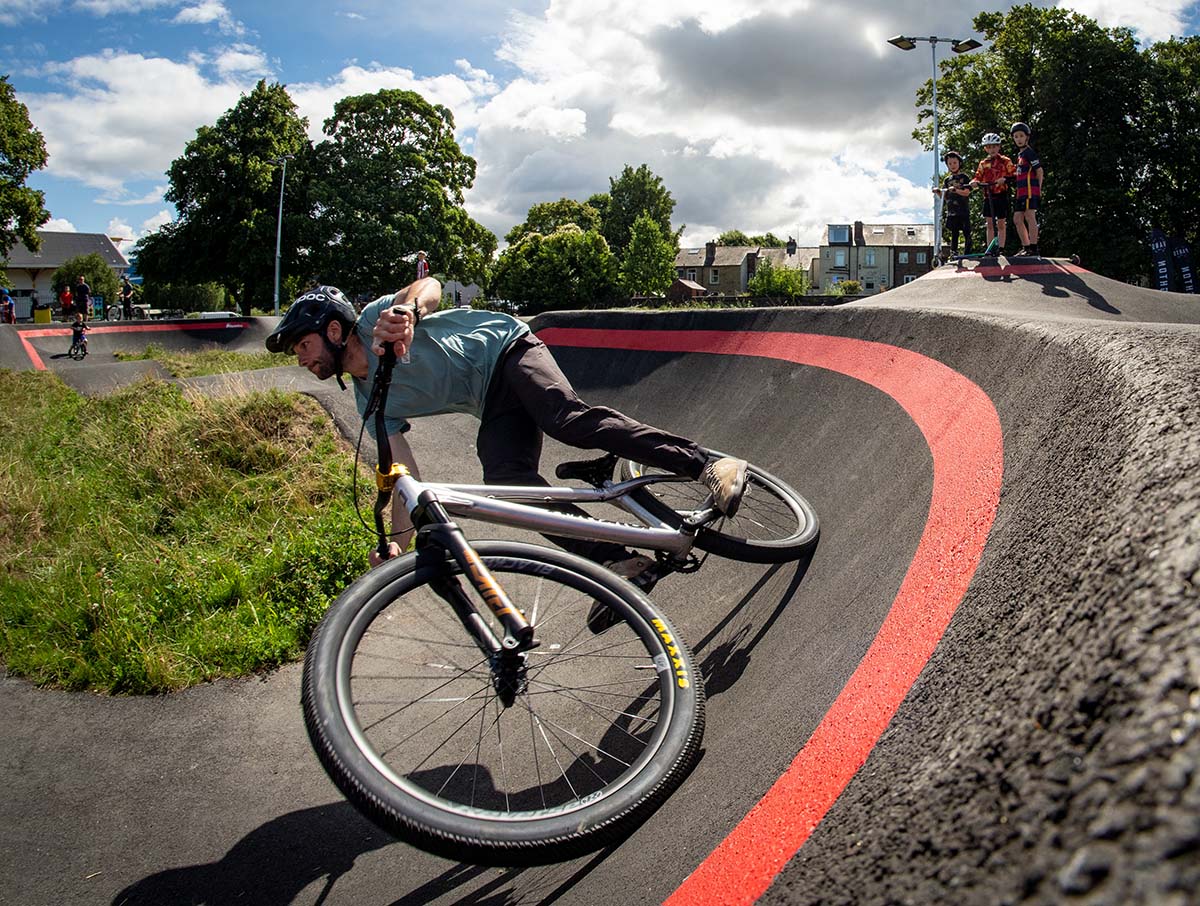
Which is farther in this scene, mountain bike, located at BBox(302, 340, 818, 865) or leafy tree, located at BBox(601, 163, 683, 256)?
leafy tree, located at BBox(601, 163, 683, 256)

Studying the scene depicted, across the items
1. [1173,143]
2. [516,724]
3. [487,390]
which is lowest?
[516,724]

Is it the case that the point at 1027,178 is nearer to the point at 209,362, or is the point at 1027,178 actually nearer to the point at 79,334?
the point at 209,362

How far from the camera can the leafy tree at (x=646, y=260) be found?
6175 cm

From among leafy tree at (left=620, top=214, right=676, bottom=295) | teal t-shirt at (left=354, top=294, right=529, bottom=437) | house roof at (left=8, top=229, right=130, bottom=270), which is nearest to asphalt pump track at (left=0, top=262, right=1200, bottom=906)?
teal t-shirt at (left=354, top=294, right=529, bottom=437)

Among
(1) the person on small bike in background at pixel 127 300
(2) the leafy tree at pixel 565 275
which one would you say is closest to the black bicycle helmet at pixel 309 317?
(1) the person on small bike in background at pixel 127 300

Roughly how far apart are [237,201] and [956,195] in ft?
132

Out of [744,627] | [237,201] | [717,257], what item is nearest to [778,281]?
[717,257]

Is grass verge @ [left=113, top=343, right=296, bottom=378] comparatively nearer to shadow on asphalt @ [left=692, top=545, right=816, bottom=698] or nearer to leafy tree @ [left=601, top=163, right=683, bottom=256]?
shadow on asphalt @ [left=692, top=545, right=816, bottom=698]

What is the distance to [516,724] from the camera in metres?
3.53

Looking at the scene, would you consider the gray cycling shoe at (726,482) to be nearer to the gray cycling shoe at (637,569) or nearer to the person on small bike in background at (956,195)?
the gray cycling shoe at (637,569)

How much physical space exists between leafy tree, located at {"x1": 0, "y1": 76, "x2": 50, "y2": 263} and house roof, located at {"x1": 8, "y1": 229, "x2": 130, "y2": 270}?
190ft

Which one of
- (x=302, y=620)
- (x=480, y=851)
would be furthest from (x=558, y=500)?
(x=302, y=620)

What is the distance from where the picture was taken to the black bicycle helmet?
3.28 meters

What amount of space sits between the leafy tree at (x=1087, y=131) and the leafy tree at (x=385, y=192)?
95.8 ft
